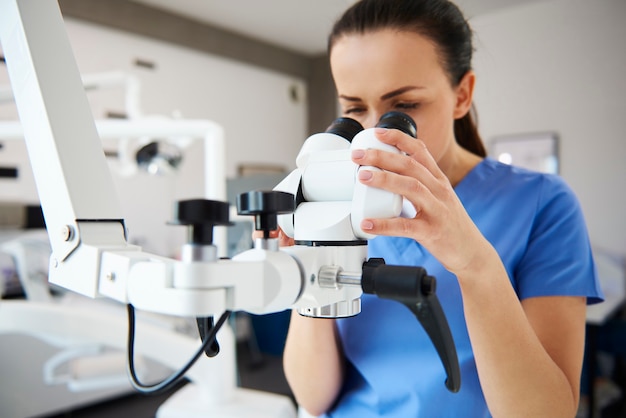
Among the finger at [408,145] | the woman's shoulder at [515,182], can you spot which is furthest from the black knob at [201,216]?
the woman's shoulder at [515,182]

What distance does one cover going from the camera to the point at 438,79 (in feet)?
2.14

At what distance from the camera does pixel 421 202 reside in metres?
0.38

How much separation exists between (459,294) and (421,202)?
1.05 ft

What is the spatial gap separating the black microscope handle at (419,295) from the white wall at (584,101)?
94.9 inches

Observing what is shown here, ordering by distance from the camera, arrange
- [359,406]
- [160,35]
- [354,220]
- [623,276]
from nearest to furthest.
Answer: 1. [354,220]
2. [359,406]
3. [623,276]
4. [160,35]

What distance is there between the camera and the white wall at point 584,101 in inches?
104

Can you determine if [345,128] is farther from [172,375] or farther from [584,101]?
[584,101]

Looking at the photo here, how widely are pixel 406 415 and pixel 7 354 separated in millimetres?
2680

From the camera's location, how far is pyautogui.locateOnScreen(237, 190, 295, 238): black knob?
12.1 inches

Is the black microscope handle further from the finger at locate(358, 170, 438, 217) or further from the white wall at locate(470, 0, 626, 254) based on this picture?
the white wall at locate(470, 0, 626, 254)

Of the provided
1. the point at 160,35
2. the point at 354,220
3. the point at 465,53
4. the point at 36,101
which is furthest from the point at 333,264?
the point at 160,35

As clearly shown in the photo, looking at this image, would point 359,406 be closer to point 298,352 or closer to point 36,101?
point 298,352

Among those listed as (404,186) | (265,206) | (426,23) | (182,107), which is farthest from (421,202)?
(182,107)

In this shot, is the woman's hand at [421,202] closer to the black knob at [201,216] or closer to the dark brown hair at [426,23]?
the black knob at [201,216]
